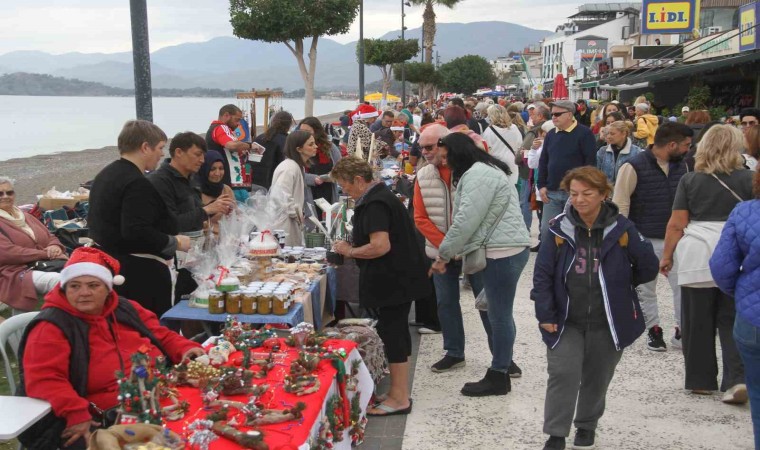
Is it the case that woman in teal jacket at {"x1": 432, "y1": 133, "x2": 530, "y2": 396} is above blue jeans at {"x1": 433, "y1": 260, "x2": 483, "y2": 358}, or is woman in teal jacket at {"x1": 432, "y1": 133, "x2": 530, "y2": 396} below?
above

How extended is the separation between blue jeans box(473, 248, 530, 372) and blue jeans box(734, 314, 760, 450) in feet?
4.97

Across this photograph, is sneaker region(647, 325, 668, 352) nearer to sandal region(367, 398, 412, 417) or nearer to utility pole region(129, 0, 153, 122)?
sandal region(367, 398, 412, 417)

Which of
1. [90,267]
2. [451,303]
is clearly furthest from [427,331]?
[90,267]

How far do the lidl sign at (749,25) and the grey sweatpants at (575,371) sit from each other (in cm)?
1532

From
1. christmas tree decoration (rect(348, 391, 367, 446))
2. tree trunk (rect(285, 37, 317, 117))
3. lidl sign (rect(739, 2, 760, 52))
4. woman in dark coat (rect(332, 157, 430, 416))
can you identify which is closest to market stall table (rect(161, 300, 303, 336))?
woman in dark coat (rect(332, 157, 430, 416))

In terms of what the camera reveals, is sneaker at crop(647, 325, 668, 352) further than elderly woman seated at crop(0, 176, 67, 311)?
Yes

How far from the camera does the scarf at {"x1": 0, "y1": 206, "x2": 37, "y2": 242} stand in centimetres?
590

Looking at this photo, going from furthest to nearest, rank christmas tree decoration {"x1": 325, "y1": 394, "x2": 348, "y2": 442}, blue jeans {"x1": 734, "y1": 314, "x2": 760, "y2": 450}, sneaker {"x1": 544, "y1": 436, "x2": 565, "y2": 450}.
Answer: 1. sneaker {"x1": 544, "y1": 436, "x2": 565, "y2": 450}
2. christmas tree decoration {"x1": 325, "y1": 394, "x2": 348, "y2": 442}
3. blue jeans {"x1": 734, "y1": 314, "x2": 760, "y2": 450}

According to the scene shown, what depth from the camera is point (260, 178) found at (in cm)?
888

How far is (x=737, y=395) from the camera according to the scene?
476cm

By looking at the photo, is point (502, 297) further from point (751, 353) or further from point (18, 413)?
point (18, 413)

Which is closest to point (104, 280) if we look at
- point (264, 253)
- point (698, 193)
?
point (264, 253)

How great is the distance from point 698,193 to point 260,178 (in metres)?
5.49

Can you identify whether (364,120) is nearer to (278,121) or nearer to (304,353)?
(278,121)
